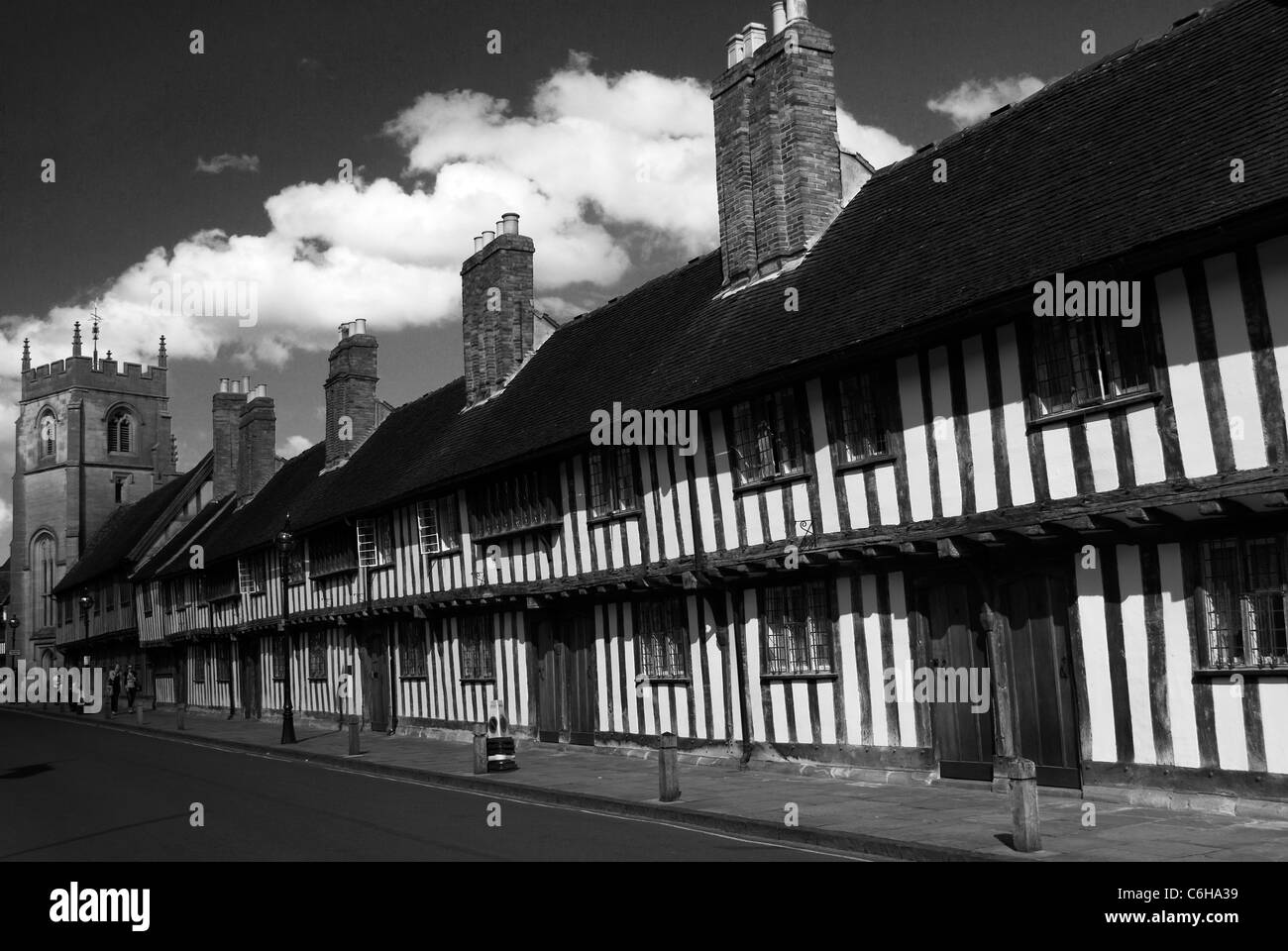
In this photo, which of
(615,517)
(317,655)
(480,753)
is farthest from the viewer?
(317,655)

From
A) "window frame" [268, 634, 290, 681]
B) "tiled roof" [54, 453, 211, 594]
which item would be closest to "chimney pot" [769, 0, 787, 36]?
"window frame" [268, 634, 290, 681]

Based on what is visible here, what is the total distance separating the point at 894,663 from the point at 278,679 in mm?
24509

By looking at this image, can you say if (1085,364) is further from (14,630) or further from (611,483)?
(14,630)

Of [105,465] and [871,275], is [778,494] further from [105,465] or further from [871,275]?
[105,465]

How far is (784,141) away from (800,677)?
25.5 feet

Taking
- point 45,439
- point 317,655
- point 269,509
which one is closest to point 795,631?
A: point 317,655

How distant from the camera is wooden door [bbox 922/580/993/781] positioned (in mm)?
12289

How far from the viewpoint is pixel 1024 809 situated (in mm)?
8695

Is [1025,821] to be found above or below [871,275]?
below

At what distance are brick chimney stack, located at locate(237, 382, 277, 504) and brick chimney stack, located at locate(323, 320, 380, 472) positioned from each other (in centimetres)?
841

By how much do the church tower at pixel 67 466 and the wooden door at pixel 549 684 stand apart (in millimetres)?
56810

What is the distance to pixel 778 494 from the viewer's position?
14633 mm

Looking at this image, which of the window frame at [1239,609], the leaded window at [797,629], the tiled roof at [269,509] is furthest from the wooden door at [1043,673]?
the tiled roof at [269,509]
